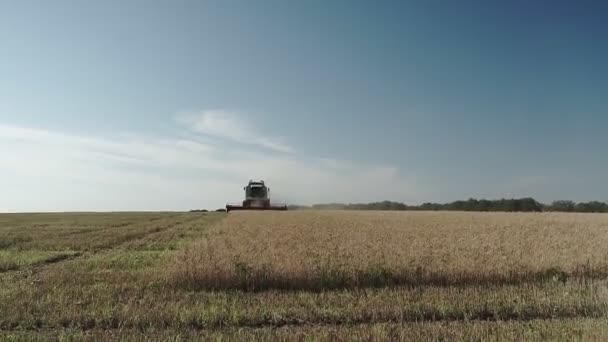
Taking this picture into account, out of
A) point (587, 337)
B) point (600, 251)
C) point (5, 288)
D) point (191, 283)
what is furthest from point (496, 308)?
point (5, 288)

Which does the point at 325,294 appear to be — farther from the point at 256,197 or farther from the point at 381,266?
the point at 256,197

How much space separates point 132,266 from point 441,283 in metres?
9.09

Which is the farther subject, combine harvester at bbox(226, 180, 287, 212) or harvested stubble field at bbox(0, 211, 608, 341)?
combine harvester at bbox(226, 180, 287, 212)

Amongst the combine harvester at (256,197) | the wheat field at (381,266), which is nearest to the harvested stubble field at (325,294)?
the wheat field at (381,266)

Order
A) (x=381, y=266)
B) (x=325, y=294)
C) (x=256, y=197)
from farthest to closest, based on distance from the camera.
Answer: (x=256, y=197) → (x=381, y=266) → (x=325, y=294)

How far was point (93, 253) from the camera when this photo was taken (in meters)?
20.9

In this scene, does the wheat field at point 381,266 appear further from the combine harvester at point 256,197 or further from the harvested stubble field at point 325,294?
the combine harvester at point 256,197

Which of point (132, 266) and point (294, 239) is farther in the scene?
point (294, 239)

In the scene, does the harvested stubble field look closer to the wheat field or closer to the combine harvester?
the wheat field

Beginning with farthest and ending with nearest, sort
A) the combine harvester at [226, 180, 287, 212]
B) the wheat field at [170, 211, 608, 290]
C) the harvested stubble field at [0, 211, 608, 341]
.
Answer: the combine harvester at [226, 180, 287, 212], the wheat field at [170, 211, 608, 290], the harvested stubble field at [0, 211, 608, 341]

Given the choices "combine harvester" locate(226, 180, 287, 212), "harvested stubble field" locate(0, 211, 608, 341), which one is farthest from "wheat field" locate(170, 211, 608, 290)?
"combine harvester" locate(226, 180, 287, 212)

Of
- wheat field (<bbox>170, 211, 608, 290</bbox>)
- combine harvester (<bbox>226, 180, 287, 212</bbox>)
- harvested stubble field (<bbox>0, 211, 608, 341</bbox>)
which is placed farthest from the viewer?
combine harvester (<bbox>226, 180, 287, 212</bbox>)

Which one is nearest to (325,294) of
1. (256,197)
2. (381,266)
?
(381,266)

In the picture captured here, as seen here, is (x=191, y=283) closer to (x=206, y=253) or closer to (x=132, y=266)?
(x=206, y=253)
